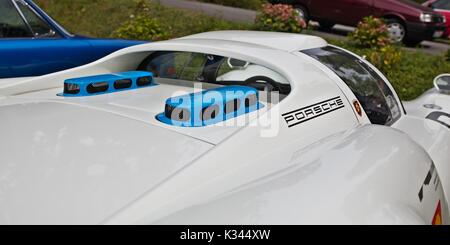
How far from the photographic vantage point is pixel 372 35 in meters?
8.39

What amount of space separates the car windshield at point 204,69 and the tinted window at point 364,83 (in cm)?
36

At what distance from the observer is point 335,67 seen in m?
2.90

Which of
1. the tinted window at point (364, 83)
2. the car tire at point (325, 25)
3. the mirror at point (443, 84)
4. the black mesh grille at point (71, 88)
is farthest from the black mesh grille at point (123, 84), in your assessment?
the car tire at point (325, 25)

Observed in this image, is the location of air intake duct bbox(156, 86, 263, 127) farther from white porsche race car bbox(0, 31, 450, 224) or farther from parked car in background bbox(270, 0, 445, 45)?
parked car in background bbox(270, 0, 445, 45)

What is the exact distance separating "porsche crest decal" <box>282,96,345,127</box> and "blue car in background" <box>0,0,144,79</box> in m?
2.29

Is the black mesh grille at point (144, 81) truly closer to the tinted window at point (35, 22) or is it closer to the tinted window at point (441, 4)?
the tinted window at point (35, 22)

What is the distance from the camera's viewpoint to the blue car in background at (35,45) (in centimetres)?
347

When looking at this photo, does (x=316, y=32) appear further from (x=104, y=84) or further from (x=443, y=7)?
(x=104, y=84)

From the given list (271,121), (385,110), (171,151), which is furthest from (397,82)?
(171,151)

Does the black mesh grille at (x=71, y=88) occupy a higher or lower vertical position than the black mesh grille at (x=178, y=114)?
lower

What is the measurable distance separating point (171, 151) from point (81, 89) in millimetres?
928

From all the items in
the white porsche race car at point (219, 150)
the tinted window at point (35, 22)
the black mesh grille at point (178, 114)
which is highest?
the tinted window at point (35, 22)

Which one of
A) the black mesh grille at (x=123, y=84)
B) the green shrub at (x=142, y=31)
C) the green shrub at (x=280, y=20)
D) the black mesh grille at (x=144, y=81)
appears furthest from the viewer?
the green shrub at (x=280, y=20)

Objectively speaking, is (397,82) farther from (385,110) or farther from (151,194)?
(151,194)
